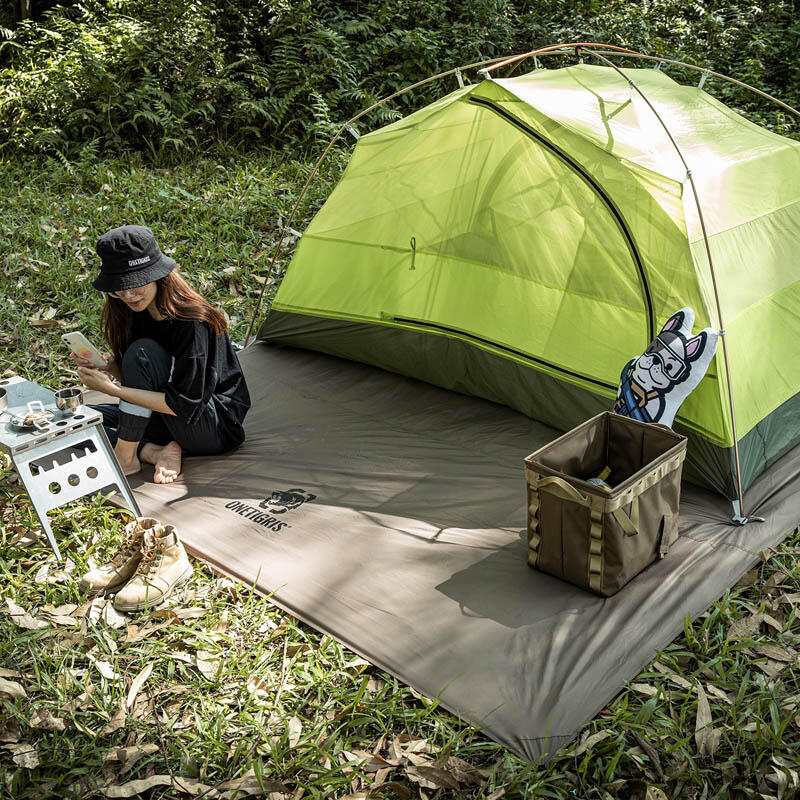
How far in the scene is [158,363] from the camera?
3123mm

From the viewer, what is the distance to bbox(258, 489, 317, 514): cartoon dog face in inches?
122

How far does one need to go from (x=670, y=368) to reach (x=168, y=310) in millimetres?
1826

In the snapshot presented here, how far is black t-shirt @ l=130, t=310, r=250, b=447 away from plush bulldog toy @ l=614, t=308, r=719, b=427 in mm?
Answer: 1590

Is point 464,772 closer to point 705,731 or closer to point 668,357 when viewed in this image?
point 705,731

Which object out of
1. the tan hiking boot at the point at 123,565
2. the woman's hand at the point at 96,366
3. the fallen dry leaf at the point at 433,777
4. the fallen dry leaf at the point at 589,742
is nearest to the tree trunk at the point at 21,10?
the woman's hand at the point at 96,366

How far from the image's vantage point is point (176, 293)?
308cm

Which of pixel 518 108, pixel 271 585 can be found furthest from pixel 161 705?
pixel 518 108

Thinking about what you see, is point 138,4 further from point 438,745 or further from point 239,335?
point 438,745

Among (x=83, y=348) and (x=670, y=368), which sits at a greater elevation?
(x=83, y=348)

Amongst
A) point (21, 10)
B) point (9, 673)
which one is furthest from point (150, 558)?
point (21, 10)

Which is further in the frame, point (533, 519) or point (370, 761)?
point (533, 519)

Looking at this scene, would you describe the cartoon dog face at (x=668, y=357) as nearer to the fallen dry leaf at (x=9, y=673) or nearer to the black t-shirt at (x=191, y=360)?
the black t-shirt at (x=191, y=360)

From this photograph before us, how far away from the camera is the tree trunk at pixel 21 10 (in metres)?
7.48

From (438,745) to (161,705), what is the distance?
0.78 meters
